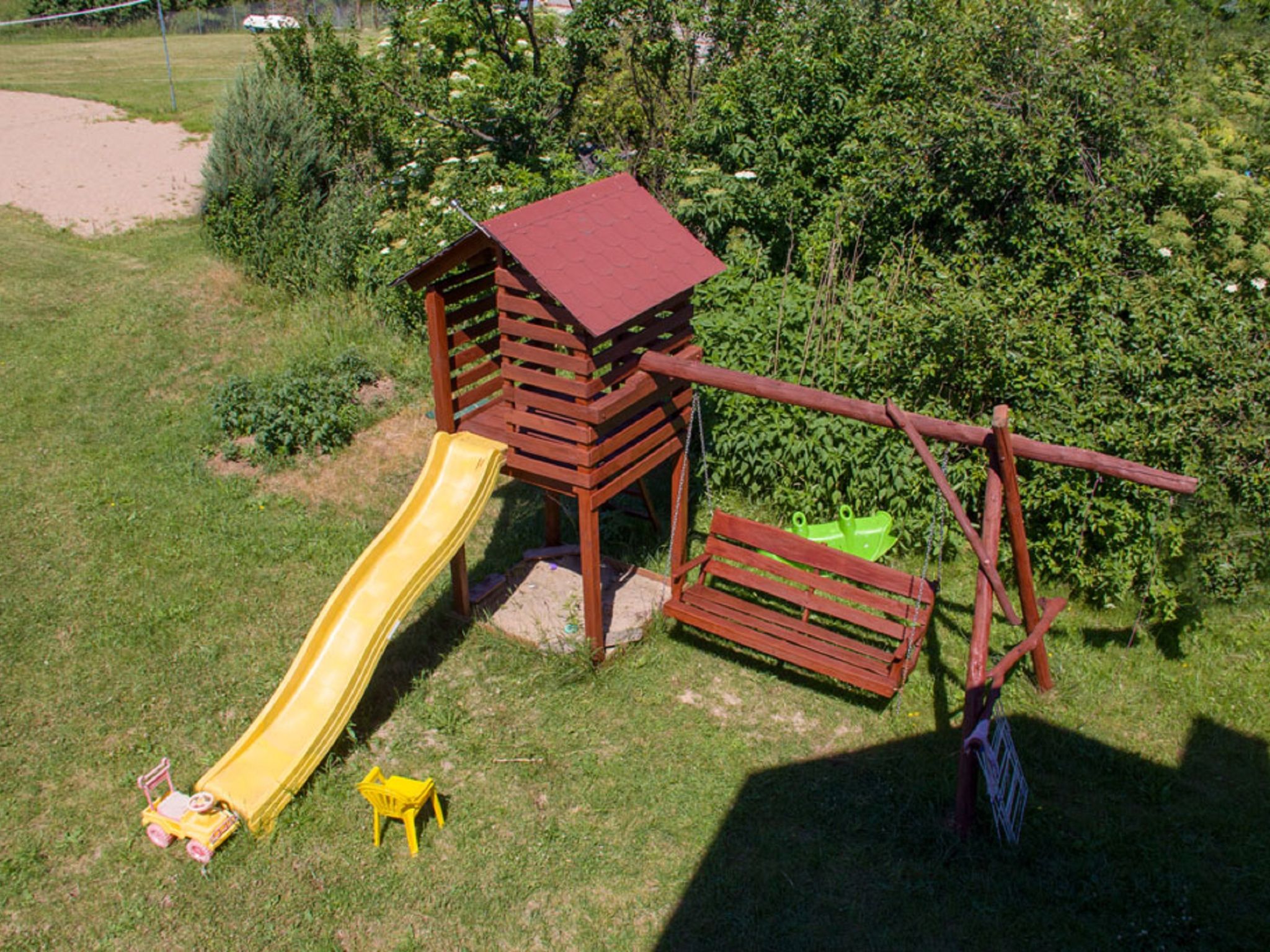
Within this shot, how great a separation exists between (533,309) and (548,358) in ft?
0.98

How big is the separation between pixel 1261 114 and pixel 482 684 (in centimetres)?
1096

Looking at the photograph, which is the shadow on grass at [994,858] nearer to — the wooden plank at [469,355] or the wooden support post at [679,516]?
the wooden support post at [679,516]

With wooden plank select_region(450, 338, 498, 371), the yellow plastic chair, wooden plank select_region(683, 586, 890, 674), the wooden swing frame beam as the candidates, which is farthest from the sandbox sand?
the wooden swing frame beam

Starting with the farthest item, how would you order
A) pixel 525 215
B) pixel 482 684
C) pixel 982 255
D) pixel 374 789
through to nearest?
pixel 982 255 < pixel 482 684 < pixel 525 215 < pixel 374 789

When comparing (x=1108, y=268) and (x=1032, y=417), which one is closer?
(x=1032, y=417)

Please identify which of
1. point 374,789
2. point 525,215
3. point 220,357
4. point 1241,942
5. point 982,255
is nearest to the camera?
point 1241,942

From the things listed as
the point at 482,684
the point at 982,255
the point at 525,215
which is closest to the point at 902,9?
the point at 982,255

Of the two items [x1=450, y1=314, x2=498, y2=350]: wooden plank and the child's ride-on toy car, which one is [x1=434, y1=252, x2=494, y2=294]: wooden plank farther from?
the child's ride-on toy car

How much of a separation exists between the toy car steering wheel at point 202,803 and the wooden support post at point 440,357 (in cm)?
246

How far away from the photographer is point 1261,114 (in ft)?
36.4

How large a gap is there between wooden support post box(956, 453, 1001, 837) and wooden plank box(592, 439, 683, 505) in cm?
203

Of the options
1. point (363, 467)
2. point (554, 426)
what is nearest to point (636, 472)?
point (554, 426)

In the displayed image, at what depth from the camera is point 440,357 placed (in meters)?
6.00

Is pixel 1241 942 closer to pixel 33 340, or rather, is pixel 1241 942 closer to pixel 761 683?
pixel 761 683
